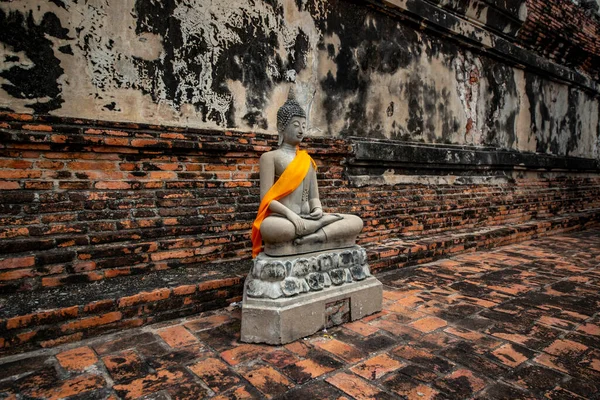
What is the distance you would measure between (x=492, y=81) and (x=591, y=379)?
608 cm

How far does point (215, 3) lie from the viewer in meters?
3.67

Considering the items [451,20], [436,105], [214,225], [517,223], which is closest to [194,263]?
[214,225]

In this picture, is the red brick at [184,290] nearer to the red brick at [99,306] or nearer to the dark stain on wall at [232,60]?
the red brick at [99,306]

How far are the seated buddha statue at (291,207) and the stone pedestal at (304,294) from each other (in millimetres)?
102

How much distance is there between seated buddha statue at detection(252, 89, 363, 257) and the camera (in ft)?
8.88

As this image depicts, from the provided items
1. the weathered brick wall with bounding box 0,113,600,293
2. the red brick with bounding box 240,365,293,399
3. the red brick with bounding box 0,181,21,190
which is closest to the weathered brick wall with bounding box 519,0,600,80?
the weathered brick wall with bounding box 0,113,600,293

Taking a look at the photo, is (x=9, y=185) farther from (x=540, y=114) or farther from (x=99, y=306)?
(x=540, y=114)

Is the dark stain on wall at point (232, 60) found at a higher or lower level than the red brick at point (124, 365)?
higher

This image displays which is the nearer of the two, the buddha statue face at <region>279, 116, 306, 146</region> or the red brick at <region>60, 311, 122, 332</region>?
the red brick at <region>60, 311, 122, 332</region>

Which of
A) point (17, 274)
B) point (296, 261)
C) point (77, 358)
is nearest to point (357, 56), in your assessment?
point (296, 261)

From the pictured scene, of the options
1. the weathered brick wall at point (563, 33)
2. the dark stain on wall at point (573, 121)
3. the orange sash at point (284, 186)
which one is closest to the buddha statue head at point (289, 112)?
the orange sash at point (284, 186)

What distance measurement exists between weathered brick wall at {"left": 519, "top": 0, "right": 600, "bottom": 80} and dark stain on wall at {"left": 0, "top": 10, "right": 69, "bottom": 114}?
25.9ft

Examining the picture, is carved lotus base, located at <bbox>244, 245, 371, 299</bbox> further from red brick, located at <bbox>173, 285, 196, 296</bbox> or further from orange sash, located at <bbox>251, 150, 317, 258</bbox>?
red brick, located at <bbox>173, 285, 196, 296</bbox>

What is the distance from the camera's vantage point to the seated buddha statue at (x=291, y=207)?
2.71 meters
